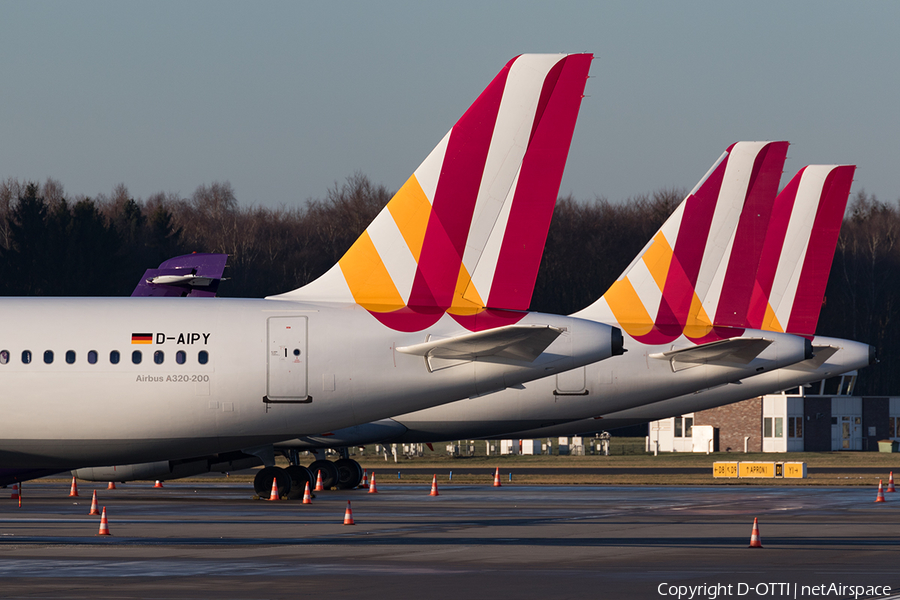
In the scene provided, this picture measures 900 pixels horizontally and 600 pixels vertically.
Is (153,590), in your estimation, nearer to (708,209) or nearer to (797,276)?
(708,209)

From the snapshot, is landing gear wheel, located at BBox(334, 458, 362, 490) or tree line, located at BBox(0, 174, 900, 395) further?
tree line, located at BBox(0, 174, 900, 395)

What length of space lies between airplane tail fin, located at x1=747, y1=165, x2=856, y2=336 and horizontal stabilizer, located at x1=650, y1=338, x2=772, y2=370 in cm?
774

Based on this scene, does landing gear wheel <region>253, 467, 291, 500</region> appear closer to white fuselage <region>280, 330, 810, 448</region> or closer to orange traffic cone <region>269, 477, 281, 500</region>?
orange traffic cone <region>269, 477, 281, 500</region>

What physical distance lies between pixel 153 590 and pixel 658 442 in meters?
64.2

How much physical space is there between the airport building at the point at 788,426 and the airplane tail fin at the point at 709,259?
121 feet

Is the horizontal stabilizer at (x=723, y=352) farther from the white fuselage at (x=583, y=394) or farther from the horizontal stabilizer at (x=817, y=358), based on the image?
the horizontal stabilizer at (x=817, y=358)

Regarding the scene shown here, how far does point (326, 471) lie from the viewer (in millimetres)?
40562

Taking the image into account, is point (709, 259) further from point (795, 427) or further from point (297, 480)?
point (795, 427)

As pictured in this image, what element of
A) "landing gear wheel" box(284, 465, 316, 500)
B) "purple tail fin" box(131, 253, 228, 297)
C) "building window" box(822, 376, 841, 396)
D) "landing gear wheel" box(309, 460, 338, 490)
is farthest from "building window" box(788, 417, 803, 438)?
"purple tail fin" box(131, 253, 228, 297)

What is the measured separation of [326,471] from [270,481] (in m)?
4.38

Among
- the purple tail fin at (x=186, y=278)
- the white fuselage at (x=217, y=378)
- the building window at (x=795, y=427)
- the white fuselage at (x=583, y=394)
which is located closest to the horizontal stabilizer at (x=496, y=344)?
the white fuselage at (x=217, y=378)

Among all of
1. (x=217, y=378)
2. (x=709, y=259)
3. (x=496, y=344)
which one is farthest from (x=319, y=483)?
(x=496, y=344)

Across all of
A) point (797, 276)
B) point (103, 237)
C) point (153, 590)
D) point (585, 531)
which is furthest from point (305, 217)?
point (153, 590)

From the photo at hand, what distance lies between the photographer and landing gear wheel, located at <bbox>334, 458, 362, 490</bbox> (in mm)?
41406
